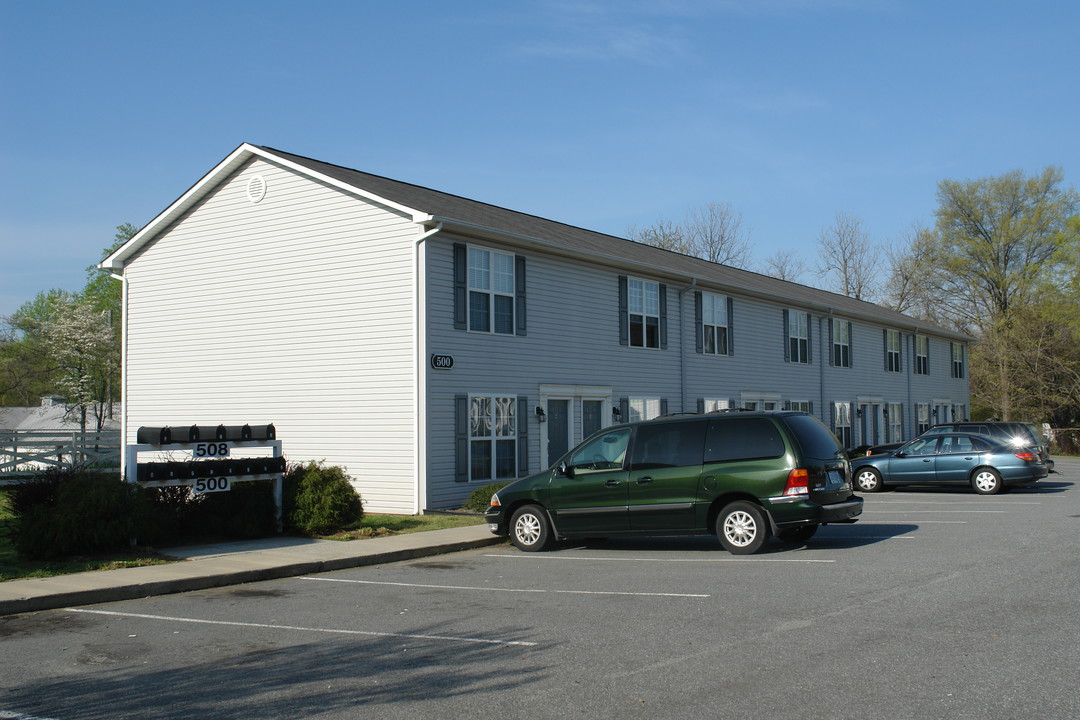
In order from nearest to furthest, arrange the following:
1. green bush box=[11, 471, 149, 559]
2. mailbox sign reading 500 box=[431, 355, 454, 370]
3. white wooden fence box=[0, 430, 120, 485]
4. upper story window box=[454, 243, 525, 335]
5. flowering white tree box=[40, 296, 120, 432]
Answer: green bush box=[11, 471, 149, 559] < mailbox sign reading 500 box=[431, 355, 454, 370] < upper story window box=[454, 243, 525, 335] < white wooden fence box=[0, 430, 120, 485] < flowering white tree box=[40, 296, 120, 432]

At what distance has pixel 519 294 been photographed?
2008 centimetres

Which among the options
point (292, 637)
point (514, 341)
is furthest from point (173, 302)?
point (292, 637)

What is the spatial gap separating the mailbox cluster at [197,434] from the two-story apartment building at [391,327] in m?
4.11

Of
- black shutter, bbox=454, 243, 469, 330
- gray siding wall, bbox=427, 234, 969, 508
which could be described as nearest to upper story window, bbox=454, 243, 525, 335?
black shutter, bbox=454, 243, 469, 330

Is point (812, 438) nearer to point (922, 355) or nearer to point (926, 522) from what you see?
point (926, 522)

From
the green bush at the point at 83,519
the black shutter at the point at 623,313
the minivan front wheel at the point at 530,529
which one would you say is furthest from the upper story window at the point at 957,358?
the green bush at the point at 83,519

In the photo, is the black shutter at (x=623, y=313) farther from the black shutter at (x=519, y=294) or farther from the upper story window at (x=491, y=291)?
the upper story window at (x=491, y=291)

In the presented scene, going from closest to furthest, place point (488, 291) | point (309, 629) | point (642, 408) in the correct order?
point (309, 629)
point (488, 291)
point (642, 408)

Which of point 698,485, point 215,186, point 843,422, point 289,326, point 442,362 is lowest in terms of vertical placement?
point 698,485

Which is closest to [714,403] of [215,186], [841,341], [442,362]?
[841,341]

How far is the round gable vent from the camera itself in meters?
20.5

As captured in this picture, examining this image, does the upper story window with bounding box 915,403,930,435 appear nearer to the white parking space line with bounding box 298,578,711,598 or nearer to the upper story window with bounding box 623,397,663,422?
the upper story window with bounding box 623,397,663,422

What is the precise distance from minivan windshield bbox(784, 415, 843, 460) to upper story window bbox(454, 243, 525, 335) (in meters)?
8.03

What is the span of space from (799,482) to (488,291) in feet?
30.4
